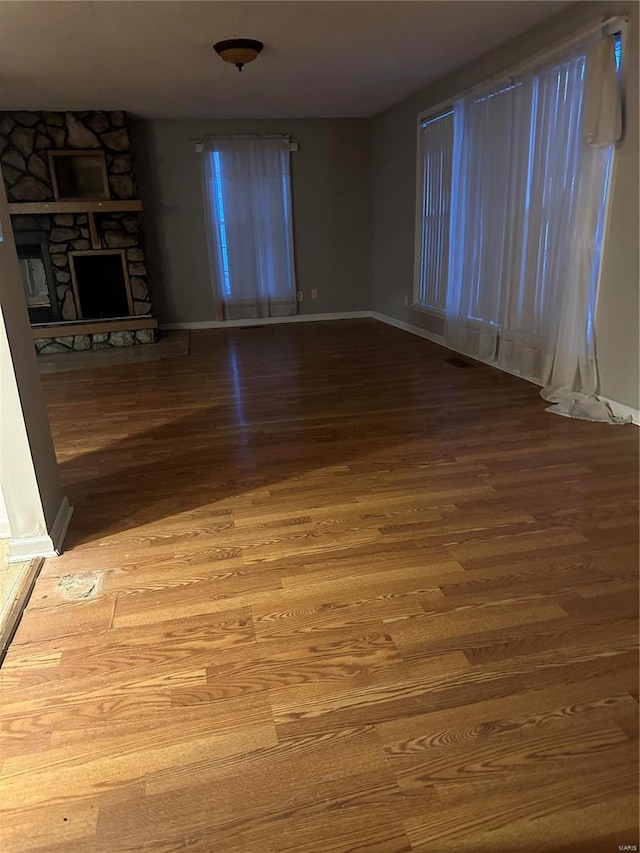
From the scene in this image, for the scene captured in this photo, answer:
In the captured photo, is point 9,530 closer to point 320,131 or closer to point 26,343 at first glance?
point 26,343

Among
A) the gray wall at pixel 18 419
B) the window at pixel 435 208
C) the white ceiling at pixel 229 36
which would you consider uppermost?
the white ceiling at pixel 229 36

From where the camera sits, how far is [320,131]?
6758mm

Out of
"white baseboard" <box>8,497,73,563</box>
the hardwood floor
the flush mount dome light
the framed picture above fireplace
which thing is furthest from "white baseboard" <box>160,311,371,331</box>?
"white baseboard" <box>8,497,73,563</box>

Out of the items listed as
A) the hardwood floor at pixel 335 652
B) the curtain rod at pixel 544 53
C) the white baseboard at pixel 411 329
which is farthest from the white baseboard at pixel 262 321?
the hardwood floor at pixel 335 652

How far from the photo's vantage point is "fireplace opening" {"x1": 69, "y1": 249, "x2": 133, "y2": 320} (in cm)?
611

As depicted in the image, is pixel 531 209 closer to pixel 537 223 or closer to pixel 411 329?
pixel 537 223

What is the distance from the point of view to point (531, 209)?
3.88 metres

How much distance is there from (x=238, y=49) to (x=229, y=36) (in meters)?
0.09

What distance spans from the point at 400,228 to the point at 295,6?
333 centimetres

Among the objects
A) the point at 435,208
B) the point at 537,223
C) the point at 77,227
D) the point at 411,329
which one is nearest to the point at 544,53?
the point at 537,223

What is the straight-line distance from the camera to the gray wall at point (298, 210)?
6.48m

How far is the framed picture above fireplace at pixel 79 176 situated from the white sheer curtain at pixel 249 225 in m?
1.15

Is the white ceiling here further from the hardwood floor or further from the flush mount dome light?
the hardwood floor

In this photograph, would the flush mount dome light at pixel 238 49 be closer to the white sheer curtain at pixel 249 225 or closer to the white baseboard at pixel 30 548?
the white sheer curtain at pixel 249 225
